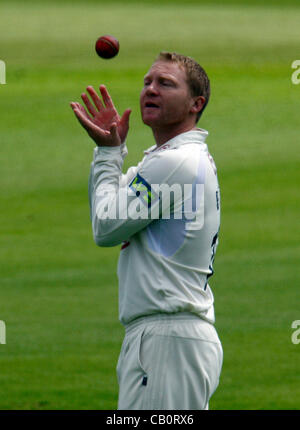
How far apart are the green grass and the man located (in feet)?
10.6

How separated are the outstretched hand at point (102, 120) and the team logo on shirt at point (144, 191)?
10.8 inches

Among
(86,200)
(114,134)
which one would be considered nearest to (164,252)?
(114,134)

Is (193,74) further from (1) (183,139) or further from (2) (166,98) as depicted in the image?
(1) (183,139)

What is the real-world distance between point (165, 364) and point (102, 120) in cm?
114

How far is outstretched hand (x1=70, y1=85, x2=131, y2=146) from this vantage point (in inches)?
186

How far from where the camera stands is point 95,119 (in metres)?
A: 4.81

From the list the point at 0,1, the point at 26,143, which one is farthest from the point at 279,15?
the point at 26,143

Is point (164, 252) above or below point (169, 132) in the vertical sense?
below

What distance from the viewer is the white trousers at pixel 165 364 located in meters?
4.54

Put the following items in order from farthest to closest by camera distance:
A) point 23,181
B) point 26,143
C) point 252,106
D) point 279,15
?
point 279,15
point 252,106
point 26,143
point 23,181

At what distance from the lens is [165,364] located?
454 centimetres

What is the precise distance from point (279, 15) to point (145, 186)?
34918 mm
